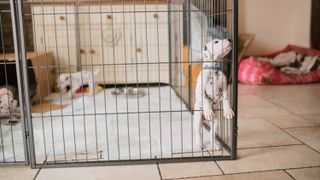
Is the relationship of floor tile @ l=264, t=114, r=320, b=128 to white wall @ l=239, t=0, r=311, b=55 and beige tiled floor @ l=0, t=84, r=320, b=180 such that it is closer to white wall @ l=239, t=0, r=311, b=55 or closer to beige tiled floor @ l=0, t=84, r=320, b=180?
beige tiled floor @ l=0, t=84, r=320, b=180

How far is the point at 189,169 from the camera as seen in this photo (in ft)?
5.52

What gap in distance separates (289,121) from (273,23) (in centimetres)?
283

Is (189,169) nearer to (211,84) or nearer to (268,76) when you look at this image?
(211,84)

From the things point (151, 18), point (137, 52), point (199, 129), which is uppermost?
point (151, 18)

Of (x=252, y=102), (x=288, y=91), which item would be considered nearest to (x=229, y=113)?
(x=252, y=102)

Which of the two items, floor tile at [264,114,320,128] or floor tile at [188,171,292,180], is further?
floor tile at [264,114,320,128]

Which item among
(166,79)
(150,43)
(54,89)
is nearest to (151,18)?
(150,43)

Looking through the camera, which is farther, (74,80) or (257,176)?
(74,80)

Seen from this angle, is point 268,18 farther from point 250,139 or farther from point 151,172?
point 151,172

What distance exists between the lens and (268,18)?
4.92 metres

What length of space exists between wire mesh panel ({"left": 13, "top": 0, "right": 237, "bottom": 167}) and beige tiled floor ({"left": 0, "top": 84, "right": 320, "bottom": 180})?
79 mm

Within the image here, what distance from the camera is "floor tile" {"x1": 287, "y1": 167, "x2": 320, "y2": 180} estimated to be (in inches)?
61.6

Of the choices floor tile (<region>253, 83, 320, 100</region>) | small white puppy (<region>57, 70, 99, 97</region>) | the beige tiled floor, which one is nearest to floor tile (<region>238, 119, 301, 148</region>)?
the beige tiled floor

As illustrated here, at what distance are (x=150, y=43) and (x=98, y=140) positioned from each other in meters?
1.98
